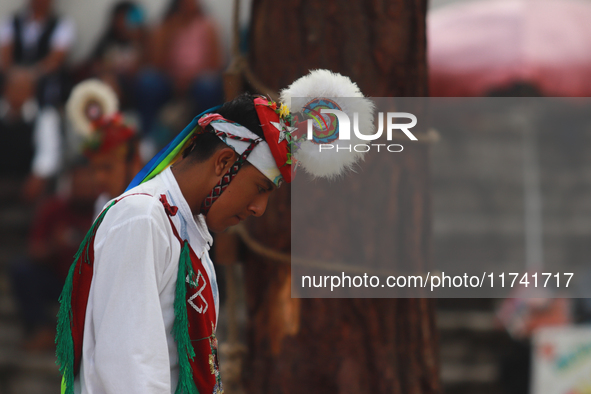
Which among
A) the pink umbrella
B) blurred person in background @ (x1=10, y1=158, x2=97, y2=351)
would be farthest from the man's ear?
the pink umbrella

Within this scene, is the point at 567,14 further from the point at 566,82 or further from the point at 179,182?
the point at 179,182

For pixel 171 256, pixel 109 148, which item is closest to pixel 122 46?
pixel 109 148

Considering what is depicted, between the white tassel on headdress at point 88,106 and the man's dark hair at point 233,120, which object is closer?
the man's dark hair at point 233,120

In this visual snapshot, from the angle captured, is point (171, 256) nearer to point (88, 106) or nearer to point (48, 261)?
point (88, 106)

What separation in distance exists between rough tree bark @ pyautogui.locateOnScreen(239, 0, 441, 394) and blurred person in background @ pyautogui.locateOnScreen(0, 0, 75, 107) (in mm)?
4541

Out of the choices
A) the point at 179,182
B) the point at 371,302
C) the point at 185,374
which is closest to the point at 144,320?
the point at 185,374

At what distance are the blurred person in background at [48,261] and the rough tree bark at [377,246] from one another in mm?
2922

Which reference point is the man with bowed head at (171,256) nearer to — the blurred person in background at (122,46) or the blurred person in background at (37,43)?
the blurred person in background at (122,46)

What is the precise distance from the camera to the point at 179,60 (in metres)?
6.41

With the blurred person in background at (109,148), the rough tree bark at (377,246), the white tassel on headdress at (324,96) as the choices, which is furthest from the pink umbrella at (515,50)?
the white tassel on headdress at (324,96)

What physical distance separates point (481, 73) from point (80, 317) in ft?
14.3

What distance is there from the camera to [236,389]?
2607 mm

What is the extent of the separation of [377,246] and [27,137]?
15.4 ft

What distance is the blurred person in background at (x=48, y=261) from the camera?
5.09m
